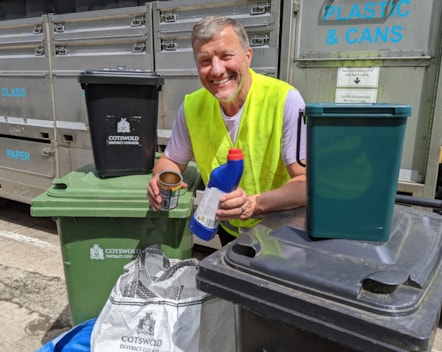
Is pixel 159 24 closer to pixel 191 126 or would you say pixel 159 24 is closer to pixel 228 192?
pixel 191 126

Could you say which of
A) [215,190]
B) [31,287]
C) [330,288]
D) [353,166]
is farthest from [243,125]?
[31,287]

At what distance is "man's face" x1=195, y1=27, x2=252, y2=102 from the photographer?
1.67 m

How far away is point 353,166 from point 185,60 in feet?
7.65

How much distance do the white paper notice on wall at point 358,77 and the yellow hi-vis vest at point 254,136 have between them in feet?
3.20

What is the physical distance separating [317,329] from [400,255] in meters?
0.33

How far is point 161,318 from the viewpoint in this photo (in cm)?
154

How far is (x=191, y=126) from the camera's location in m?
1.96

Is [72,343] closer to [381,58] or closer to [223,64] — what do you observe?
[223,64]

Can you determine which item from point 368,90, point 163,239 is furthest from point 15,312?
point 368,90

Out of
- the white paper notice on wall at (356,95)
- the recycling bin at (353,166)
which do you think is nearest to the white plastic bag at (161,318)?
the recycling bin at (353,166)

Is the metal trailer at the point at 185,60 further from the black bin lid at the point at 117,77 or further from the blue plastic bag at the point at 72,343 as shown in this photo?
the blue plastic bag at the point at 72,343

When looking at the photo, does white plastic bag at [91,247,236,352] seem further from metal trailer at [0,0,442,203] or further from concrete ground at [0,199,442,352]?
metal trailer at [0,0,442,203]

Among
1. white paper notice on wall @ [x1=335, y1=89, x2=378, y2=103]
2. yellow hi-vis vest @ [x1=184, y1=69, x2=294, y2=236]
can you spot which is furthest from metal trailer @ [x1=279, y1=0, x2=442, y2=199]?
yellow hi-vis vest @ [x1=184, y1=69, x2=294, y2=236]

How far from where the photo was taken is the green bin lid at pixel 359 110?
107cm
